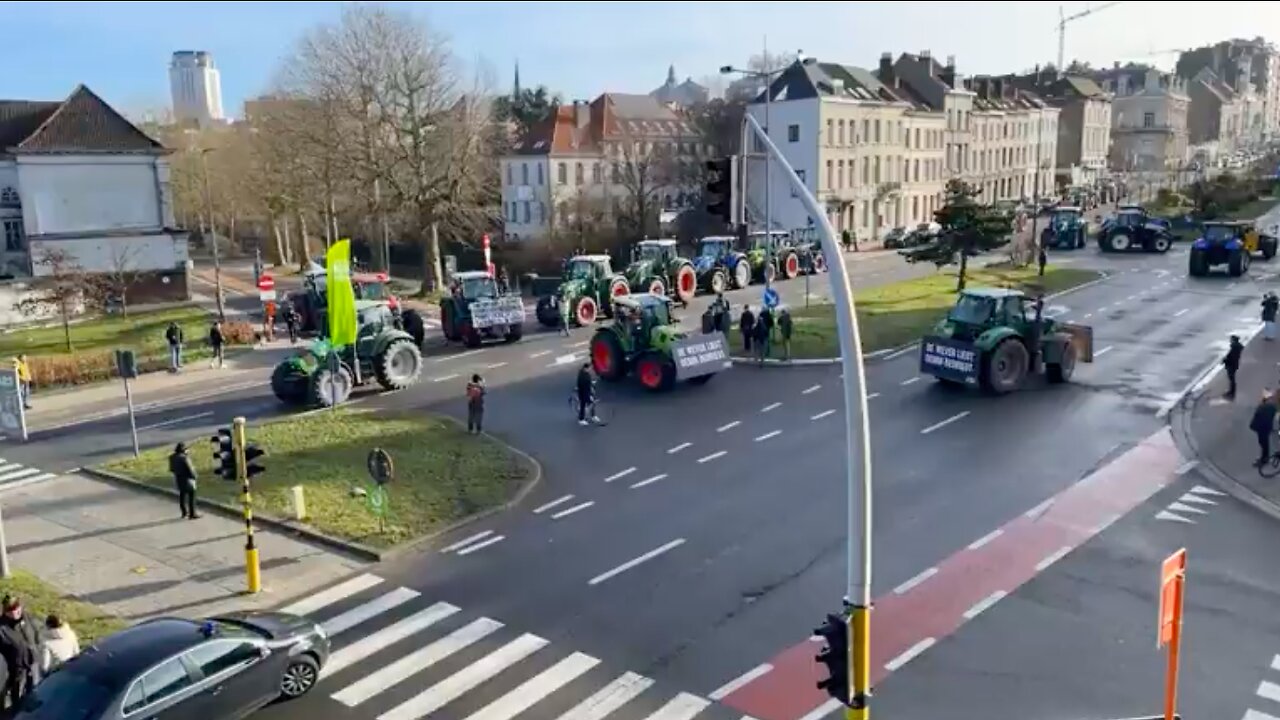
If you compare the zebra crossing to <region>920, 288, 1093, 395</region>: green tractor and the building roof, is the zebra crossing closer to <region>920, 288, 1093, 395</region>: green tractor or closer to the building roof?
<region>920, 288, 1093, 395</region>: green tractor

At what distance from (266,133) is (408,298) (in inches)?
616

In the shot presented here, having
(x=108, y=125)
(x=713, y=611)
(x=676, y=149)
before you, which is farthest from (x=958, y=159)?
(x=713, y=611)

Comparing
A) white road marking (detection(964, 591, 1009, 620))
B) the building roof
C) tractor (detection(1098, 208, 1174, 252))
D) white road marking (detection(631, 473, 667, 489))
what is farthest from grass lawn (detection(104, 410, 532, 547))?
tractor (detection(1098, 208, 1174, 252))

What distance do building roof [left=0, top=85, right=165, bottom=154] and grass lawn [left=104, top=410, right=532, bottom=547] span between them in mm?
30271

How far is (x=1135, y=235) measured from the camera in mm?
54625

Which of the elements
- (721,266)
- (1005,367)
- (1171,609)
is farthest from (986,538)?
(721,266)

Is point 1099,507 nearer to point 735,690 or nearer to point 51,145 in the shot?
point 735,690

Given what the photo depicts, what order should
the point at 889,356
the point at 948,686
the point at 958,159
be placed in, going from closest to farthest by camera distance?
1. the point at 948,686
2. the point at 889,356
3. the point at 958,159

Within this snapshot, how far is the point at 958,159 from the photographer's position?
8112 centimetres

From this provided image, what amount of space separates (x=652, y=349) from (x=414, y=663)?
14644 millimetres

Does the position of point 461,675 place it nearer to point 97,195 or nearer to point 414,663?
point 414,663

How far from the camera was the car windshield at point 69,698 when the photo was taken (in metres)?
9.46

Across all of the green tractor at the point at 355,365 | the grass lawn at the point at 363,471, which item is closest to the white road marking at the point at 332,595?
the grass lawn at the point at 363,471

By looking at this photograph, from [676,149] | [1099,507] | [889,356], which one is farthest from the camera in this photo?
[676,149]
